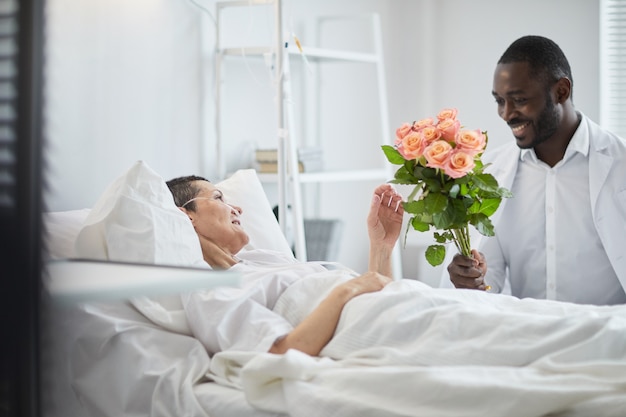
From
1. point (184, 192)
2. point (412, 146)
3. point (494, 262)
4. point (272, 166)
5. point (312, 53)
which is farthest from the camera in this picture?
point (312, 53)

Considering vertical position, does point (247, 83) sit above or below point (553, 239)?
above

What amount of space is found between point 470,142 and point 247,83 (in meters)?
2.08

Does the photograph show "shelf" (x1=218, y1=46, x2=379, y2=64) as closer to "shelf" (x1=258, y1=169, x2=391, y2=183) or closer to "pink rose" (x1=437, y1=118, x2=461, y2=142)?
"shelf" (x1=258, y1=169, x2=391, y2=183)

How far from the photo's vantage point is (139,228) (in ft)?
6.15

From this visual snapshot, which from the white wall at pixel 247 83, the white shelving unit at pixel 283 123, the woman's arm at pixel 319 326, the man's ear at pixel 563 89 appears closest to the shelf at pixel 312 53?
the white shelving unit at pixel 283 123

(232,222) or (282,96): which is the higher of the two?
(282,96)

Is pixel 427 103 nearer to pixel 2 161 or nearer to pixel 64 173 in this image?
pixel 64 173

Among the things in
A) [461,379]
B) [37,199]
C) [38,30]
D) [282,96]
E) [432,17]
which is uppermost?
[432,17]

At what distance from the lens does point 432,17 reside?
187 inches

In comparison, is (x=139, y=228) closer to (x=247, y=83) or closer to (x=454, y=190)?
(x=454, y=190)

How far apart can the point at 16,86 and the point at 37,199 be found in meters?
0.08

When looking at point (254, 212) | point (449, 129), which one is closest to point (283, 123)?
point (254, 212)

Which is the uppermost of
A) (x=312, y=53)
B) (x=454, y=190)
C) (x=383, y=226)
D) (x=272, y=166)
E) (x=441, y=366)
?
(x=312, y=53)

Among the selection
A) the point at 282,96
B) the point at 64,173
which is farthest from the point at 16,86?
the point at 282,96
